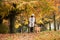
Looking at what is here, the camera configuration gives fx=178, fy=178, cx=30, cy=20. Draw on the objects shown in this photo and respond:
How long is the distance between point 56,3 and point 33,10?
361cm

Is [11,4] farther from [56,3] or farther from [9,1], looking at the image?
[56,3]

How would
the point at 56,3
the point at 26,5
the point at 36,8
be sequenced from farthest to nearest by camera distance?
1. the point at 56,3
2. the point at 36,8
3. the point at 26,5

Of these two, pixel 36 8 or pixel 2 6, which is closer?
pixel 2 6

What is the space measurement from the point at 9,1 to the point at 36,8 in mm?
3088

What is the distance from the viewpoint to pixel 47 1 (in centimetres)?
1850

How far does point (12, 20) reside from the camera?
21125 mm

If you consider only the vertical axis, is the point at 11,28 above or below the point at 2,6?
below

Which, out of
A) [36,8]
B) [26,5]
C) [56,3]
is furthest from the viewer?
[56,3]

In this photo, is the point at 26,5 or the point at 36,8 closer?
the point at 26,5

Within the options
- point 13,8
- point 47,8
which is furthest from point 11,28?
point 47,8

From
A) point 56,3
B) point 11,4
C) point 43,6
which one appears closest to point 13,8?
point 11,4

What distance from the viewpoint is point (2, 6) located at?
17656 millimetres

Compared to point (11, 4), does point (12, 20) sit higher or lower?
lower

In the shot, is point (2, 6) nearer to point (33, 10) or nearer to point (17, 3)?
point (17, 3)
